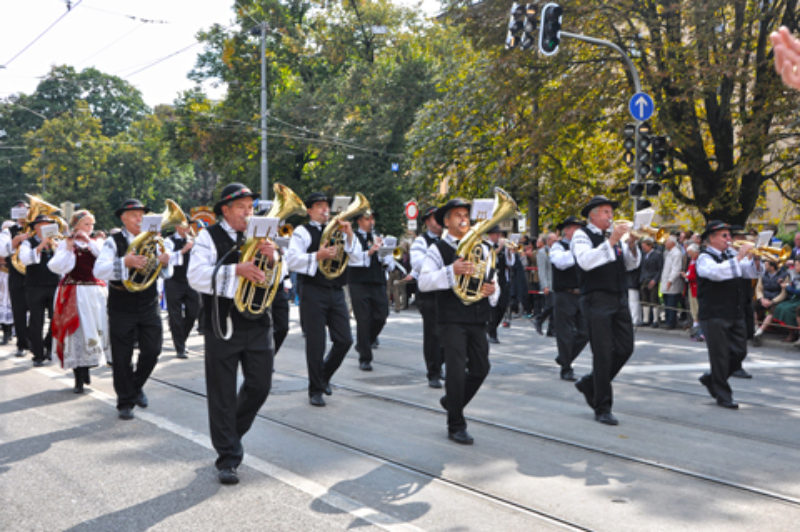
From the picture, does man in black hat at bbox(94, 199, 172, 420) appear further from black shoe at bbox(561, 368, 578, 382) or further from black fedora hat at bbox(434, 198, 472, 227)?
black shoe at bbox(561, 368, 578, 382)

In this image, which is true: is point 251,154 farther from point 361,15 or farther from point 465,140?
point 465,140

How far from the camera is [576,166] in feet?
73.8

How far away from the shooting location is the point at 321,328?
8469 millimetres

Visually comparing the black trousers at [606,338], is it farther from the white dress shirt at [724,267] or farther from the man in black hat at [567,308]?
the man in black hat at [567,308]

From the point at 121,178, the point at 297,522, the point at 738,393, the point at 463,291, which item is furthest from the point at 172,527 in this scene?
the point at 121,178

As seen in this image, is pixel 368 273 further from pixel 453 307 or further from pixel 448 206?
pixel 453 307

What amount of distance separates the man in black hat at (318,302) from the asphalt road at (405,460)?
1.25 feet

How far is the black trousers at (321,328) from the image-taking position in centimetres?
839

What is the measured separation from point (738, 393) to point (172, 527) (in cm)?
688

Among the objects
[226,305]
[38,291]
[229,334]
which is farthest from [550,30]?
[229,334]

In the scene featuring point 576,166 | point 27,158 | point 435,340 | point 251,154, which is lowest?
point 435,340

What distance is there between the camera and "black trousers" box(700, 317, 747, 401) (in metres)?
8.44

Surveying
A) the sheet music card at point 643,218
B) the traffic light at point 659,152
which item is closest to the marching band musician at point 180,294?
the sheet music card at point 643,218

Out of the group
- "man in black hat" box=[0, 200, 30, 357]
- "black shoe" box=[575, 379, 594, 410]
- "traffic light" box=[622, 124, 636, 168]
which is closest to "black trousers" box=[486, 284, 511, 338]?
"traffic light" box=[622, 124, 636, 168]
